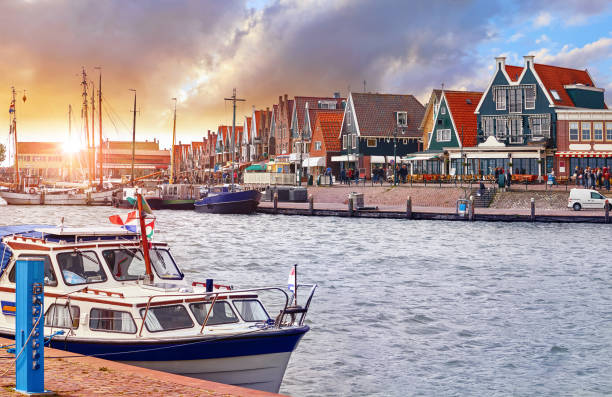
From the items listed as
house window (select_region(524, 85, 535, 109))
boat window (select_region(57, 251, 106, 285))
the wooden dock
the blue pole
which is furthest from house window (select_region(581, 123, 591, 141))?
the blue pole

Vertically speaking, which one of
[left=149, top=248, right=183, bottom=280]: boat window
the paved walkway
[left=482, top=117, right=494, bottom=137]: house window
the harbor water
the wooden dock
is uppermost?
[left=482, top=117, right=494, bottom=137]: house window

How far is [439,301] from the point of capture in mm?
26578

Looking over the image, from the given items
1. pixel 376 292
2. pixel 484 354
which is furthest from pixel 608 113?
pixel 484 354

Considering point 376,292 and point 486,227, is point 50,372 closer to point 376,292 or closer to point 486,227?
point 376,292

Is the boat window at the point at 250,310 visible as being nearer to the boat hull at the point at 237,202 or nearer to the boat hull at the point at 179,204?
the boat hull at the point at 237,202

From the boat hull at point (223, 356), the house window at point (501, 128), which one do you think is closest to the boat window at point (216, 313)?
the boat hull at point (223, 356)

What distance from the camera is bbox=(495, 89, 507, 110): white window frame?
79.8 meters

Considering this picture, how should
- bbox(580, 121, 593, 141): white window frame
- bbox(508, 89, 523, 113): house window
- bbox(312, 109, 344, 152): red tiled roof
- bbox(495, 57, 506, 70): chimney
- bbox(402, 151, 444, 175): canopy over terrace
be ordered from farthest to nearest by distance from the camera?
1. bbox(312, 109, 344, 152): red tiled roof
2. bbox(402, 151, 444, 175): canopy over terrace
3. bbox(495, 57, 506, 70): chimney
4. bbox(508, 89, 523, 113): house window
5. bbox(580, 121, 593, 141): white window frame

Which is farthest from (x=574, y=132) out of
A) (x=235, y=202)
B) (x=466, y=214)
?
(x=235, y=202)

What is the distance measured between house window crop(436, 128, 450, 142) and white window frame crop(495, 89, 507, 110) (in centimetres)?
706

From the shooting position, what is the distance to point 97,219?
6731 cm

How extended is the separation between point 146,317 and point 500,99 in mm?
70841

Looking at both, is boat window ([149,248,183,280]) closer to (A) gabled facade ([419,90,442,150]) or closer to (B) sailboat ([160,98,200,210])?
(B) sailboat ([160,98,200,210])

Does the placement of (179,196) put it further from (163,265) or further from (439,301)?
(163,265)
